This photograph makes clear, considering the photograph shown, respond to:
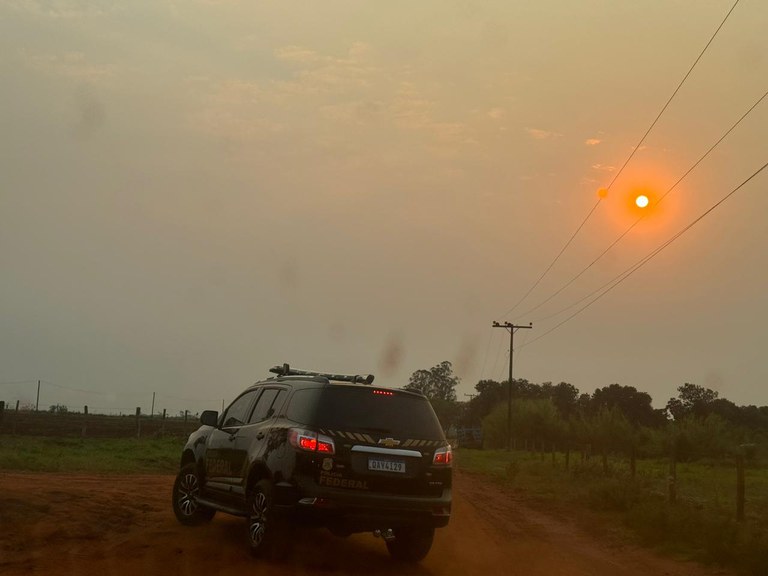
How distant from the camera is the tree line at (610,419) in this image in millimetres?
49531

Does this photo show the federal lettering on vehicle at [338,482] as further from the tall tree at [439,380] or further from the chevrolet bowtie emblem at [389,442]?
the tall tree at [439,380]

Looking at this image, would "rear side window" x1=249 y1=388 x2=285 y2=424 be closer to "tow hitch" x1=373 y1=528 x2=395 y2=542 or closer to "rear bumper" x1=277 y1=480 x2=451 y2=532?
"rear bumper" x1=277 y1=480 x2=451 y2=532

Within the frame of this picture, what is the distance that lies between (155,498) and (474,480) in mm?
15000

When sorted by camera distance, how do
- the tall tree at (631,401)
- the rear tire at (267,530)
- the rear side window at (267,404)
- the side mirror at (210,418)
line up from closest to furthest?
the rear tire at (267,530) < the rear side window at (267,404) < the side mirror at (210,418) < the tall tree at (631,401)

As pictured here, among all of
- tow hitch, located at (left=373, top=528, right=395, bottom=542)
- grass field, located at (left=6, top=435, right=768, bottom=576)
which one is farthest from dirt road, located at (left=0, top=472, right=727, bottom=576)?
grass field, located at (left=6, top=435, right=768, bottom=576)

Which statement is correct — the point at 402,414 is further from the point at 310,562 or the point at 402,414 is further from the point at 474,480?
the point at 474,480

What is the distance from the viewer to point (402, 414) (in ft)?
32.9

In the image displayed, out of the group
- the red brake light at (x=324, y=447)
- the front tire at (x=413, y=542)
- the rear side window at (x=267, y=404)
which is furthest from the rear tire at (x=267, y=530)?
the front tire at (x=413, y=542)

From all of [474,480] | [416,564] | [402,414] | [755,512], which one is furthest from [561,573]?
[474,480]

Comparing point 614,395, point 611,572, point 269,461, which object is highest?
point 614,395

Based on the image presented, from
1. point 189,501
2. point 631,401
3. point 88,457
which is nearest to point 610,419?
point 88,457

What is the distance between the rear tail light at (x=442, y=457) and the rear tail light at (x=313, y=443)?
4.05 feet

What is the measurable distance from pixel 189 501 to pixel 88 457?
1723 cm

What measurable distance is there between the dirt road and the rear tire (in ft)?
0.50
